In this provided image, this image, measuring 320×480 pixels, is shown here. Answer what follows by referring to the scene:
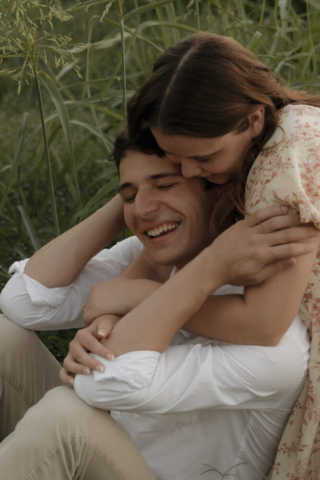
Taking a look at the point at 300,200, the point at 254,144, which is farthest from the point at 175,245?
the point at 300,200

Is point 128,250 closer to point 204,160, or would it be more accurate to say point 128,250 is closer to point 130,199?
point 130,199

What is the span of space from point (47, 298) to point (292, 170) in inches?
38.2

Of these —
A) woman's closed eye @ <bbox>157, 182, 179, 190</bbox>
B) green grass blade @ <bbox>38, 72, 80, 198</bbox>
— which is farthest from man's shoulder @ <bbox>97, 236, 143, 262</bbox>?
woman's closed eye @ <bbox>157, 182, 179, 190</bbox>

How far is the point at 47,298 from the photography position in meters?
2.04

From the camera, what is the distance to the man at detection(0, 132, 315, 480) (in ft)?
4.97

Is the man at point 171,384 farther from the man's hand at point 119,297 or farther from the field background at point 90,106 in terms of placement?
the field background at point 90,106

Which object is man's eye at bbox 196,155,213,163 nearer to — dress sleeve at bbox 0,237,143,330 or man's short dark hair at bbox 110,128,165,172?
man's short dark hair at bbox 110,128,165,172

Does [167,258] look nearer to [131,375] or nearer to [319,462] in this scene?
[131,375]

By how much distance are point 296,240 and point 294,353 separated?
30 centimetres

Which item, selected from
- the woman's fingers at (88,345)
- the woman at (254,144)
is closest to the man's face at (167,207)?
the woman at (254,144)

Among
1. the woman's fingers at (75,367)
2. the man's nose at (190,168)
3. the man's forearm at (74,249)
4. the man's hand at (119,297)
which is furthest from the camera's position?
the man's forearm at (74,249)

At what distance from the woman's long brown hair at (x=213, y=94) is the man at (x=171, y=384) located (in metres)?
0.18

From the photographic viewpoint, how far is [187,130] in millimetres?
1597

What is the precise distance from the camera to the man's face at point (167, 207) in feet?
6.06
